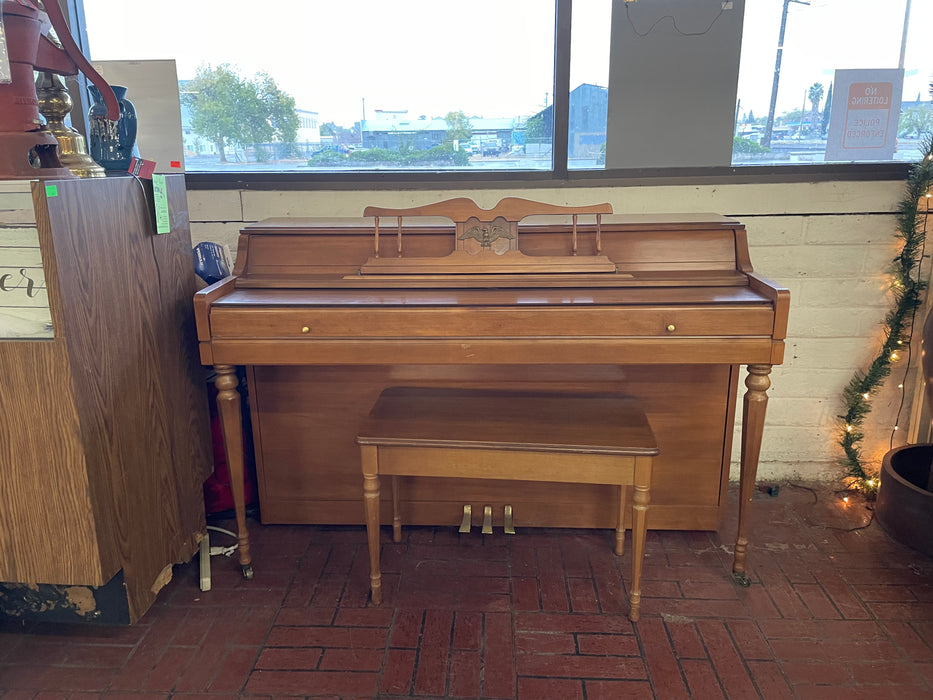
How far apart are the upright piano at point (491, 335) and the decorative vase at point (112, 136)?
399 millimetres

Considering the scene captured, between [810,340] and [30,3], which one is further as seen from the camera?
[810,340]

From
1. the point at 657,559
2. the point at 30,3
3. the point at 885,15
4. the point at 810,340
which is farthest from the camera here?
the point at 810,340

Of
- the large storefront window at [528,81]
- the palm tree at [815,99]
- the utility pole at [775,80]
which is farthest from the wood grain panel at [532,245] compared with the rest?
the palm tree at [815,99]

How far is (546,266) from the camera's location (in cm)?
200

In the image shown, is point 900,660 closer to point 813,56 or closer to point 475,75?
point 813,56

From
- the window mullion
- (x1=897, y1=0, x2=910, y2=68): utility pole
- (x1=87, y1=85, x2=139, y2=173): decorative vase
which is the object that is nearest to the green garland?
(x1=897, y1=0, x2=910, y2=68): utility pole

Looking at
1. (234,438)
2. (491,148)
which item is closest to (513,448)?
(234,438)

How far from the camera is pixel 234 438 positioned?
203 centimetres

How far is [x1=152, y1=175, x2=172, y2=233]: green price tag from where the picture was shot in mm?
1835

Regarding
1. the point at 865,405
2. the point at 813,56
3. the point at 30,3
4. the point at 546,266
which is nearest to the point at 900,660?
the point at 865,405

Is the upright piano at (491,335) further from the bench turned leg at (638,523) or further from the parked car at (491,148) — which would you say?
the parked car at (491,148)

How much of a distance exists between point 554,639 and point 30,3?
2041 mm

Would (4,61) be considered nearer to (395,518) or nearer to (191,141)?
(191,141)

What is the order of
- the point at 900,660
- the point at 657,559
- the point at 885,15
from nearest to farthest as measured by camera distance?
the point at 900,660 < the point at 657,559 < the point at 885,15
